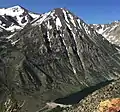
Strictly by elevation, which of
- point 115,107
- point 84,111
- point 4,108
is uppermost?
point 84,111

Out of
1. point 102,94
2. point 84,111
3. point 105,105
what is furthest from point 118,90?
point 105,105

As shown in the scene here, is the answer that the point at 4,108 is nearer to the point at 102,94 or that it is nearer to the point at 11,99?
the point at 11,99

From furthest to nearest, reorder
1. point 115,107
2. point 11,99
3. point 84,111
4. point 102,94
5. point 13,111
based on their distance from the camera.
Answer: point 102,94 < point 84,111 < point 115,107 < point 11,99 < point 13,111

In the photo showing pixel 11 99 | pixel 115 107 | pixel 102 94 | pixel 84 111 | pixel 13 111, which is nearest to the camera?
pixel 13 111

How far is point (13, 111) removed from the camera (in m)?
18.2

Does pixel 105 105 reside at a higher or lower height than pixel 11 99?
lower

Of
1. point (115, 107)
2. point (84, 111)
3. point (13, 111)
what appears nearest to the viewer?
point (13, 111)

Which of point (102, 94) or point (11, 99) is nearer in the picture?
point (11, 99)

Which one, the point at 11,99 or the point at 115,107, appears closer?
the point at 11,99

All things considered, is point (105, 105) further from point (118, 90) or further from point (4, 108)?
point (118, 90)

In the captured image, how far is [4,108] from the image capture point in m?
Answer: 18.8

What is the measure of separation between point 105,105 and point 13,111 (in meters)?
9.15

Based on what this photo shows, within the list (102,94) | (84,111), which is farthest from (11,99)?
(102,94)

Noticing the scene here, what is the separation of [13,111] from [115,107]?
8.76 meters
